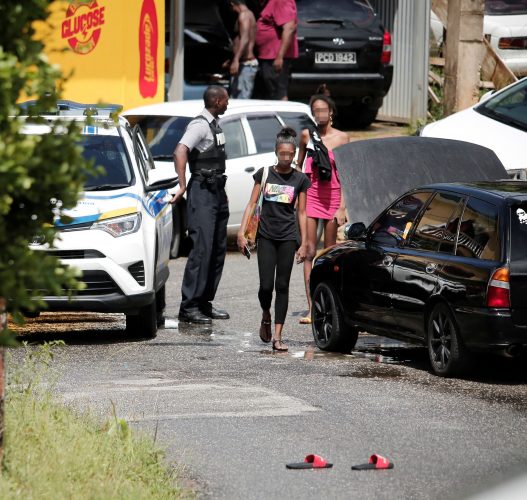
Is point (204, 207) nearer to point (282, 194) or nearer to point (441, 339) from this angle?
point (282, 194)

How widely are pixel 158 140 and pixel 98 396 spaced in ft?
27.2

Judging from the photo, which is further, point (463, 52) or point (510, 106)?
point (463, 52)

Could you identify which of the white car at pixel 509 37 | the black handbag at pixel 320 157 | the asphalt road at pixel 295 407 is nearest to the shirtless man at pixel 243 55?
the white car at pixel 509 37

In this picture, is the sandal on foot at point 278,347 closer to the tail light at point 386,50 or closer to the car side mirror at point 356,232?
the car side mirror at point 356,232

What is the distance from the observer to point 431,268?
10.4m

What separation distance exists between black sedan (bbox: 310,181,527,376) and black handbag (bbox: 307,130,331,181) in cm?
121

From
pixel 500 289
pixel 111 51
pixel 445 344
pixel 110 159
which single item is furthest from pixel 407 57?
pixel 500 289

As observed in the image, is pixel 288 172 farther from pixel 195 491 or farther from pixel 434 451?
pixel 195 491

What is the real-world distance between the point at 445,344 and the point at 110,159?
3.72 meters

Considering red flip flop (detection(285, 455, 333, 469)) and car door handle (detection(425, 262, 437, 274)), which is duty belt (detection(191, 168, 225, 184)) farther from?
red flip flop (detection(285, 455, 333, 469))

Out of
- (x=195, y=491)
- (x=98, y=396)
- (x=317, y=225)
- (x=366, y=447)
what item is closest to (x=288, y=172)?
(x=317, y=225)

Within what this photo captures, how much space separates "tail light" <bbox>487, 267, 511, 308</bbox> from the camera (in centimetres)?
972

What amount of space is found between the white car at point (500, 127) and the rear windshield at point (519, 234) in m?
4.82

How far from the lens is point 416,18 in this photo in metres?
24.1
